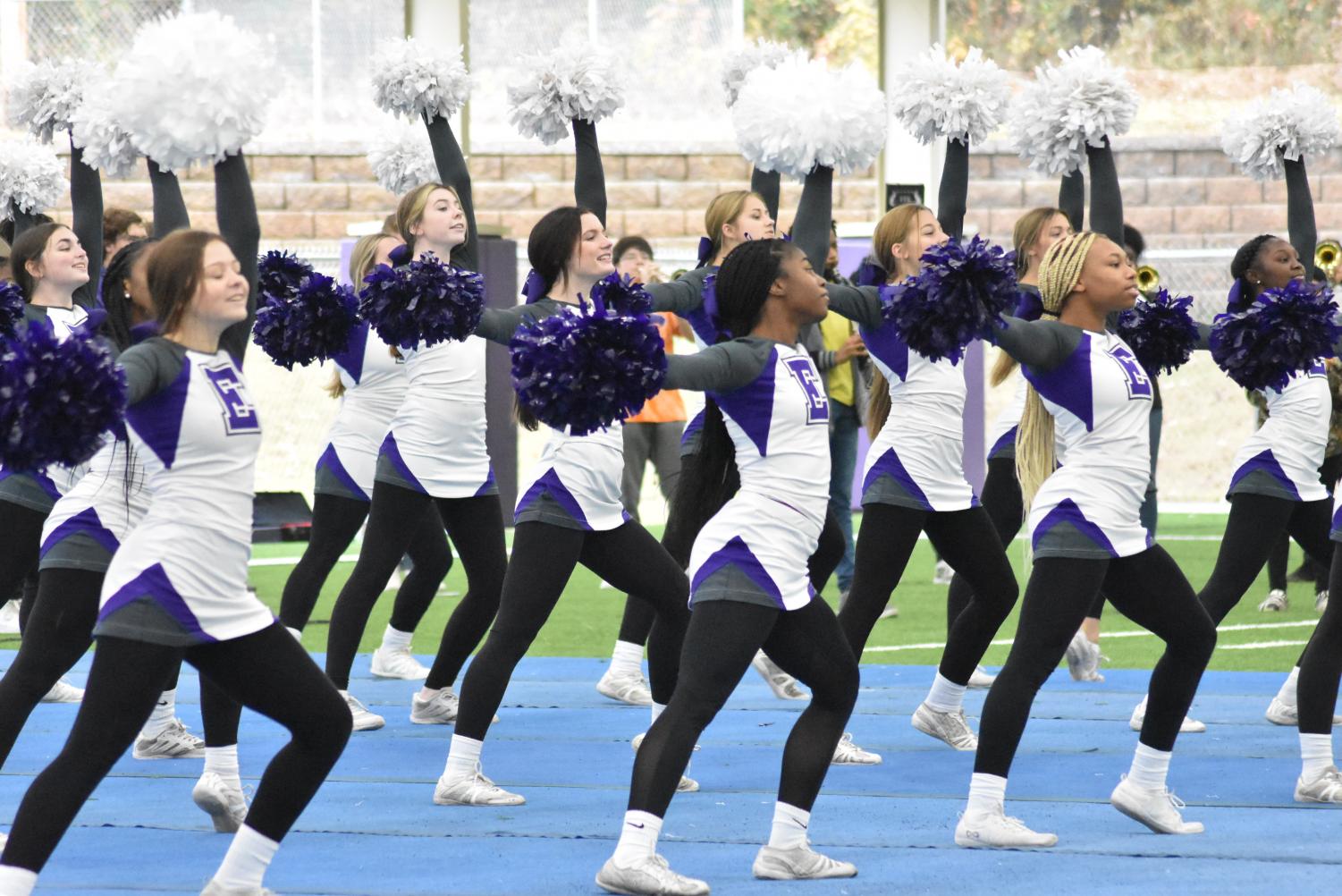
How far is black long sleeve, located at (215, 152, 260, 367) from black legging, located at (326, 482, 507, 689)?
6.82 ft

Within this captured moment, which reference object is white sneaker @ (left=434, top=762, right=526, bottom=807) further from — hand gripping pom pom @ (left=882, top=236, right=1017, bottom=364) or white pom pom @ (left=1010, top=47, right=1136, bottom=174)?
white pom pom @ (left=1010, top=47, right=1136, bottom=174)

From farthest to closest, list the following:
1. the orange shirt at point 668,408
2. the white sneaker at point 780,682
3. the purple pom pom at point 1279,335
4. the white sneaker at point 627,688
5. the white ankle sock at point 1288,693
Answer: the orange shirt at point 668,408
the white sneaker at point 780,682
the white sneaker at point 627,688
the white ankle sock at point 1288,693
the purple pom pom at point 1279,335

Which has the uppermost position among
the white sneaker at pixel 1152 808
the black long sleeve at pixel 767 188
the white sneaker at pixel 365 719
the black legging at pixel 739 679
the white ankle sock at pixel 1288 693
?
the black long sleeve at pixel 767 188

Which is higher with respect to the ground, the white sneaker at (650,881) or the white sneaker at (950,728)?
the white sneaker at (650,881)

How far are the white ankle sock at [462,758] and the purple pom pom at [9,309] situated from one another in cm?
165

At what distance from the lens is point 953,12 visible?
14.2m

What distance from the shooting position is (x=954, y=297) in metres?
4.23

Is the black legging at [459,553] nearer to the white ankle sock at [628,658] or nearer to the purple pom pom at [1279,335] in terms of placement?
the white ankle sock at [628,658]

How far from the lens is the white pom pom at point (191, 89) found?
374 centimetres

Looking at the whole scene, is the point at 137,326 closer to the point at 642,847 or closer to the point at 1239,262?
the point at 642,847

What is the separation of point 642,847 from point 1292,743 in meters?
2.77

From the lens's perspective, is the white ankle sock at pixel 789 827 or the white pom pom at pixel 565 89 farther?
the white pom pom at pixel 565 89

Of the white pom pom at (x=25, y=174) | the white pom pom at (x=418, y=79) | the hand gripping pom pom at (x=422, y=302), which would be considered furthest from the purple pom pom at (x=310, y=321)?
the white pom pom at (x=25, y=174)

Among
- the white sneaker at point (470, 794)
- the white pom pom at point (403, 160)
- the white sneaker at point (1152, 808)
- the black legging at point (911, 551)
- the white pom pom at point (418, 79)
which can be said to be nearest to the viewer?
the white sneaker at point (1152, 808)
